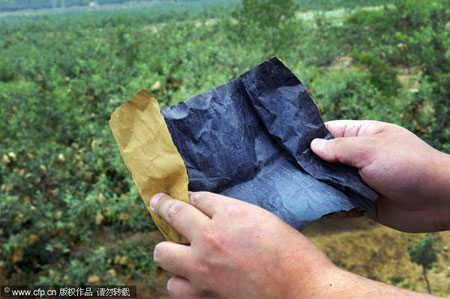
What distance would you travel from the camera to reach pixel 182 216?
2.83 feet

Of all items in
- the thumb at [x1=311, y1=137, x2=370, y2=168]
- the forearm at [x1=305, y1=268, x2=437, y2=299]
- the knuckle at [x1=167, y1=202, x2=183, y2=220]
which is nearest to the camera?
the forearm at [x1=305, y1=268, x2=437, y2=299]

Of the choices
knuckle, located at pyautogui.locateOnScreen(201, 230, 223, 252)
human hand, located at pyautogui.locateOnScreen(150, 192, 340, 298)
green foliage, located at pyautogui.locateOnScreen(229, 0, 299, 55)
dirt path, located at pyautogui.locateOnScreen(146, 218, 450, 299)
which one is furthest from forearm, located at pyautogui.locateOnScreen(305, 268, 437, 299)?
green foliage, located at pyautogui.locateOnScreen(229, 0, 299, 55)

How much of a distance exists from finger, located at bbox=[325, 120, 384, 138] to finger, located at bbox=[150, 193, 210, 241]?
633 mm

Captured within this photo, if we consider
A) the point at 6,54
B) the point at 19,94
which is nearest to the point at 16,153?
the point at 19,94

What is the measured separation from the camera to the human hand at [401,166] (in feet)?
3.56

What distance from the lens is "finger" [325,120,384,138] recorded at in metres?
1.23

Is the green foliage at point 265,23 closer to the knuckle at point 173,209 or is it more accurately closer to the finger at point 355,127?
the finger at point 355,127

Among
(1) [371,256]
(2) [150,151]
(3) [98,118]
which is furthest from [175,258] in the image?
(3) [98,118]

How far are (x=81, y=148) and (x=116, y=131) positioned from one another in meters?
2.21

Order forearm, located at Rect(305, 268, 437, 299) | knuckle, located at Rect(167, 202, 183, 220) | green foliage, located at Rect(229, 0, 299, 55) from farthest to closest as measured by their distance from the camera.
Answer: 1. green foliage, located at Rect(229, 0, 299, 55)
2. knuckle, located at Rect(167, 202, 183, 220)
3. forearm, located at Rect(305, 268, 437, 299)

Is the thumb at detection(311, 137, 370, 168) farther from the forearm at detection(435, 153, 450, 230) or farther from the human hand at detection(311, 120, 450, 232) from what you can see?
the forearm at detection(435, 153, 450, 230)

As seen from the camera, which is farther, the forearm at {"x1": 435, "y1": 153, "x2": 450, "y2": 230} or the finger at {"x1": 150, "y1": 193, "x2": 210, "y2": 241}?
the forearm at {"x1": 435, "y1": 153, "x2": 450, "y2": 230}

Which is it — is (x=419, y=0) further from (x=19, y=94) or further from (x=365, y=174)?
(x=365, y=174)

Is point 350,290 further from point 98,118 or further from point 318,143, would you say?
point 98,118
